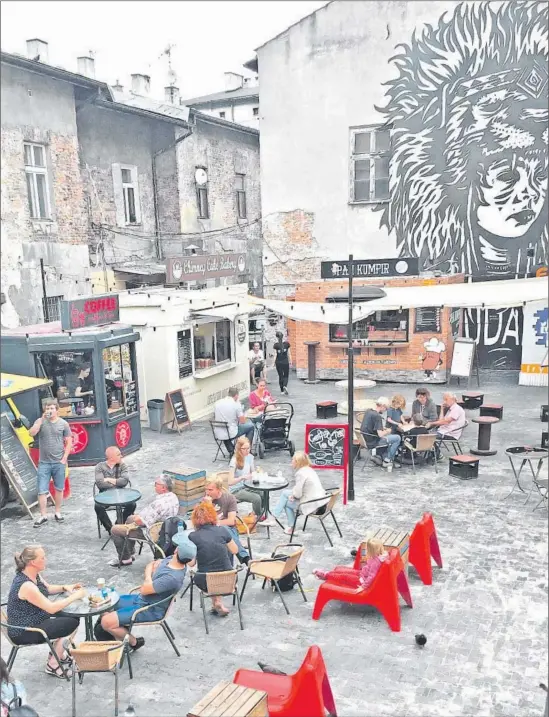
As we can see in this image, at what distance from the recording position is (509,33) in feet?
54.4

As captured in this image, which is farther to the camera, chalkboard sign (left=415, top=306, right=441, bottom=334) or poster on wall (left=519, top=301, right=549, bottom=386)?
chalkboard sign (left=415, top=306, right=441, bottom=334)

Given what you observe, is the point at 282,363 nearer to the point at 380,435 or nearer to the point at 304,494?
the point at 380,435

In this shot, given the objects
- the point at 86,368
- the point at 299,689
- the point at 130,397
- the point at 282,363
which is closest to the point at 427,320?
the point at 282,363

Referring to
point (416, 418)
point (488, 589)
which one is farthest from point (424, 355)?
point (488, 589)

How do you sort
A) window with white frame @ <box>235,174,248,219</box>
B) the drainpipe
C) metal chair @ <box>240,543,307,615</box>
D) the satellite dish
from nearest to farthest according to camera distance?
metal chair @ <box>240,543,307,615</box>
the drainpipe
the satellite dish
window with white frame @ <box>235,174,248,219</box>

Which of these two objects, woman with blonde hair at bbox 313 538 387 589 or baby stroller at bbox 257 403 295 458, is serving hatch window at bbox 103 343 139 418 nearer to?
baby stroller at bbox 257 403 295 458

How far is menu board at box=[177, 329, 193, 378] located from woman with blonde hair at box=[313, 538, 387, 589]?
7458 millimetres

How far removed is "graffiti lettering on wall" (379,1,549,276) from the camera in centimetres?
1669

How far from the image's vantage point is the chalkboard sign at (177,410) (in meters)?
12.6

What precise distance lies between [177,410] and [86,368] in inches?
104

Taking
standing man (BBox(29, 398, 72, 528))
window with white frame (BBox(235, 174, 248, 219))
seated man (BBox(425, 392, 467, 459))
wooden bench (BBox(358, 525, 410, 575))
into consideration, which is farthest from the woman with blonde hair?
window with white frame (BBox(235, 174, 248, 219))

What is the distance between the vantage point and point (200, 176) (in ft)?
70.6

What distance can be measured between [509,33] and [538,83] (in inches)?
56.6

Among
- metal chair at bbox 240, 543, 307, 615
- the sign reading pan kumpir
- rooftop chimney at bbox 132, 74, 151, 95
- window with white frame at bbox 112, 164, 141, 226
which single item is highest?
rooftop chimney at bbox 132, 74, 151, 95
